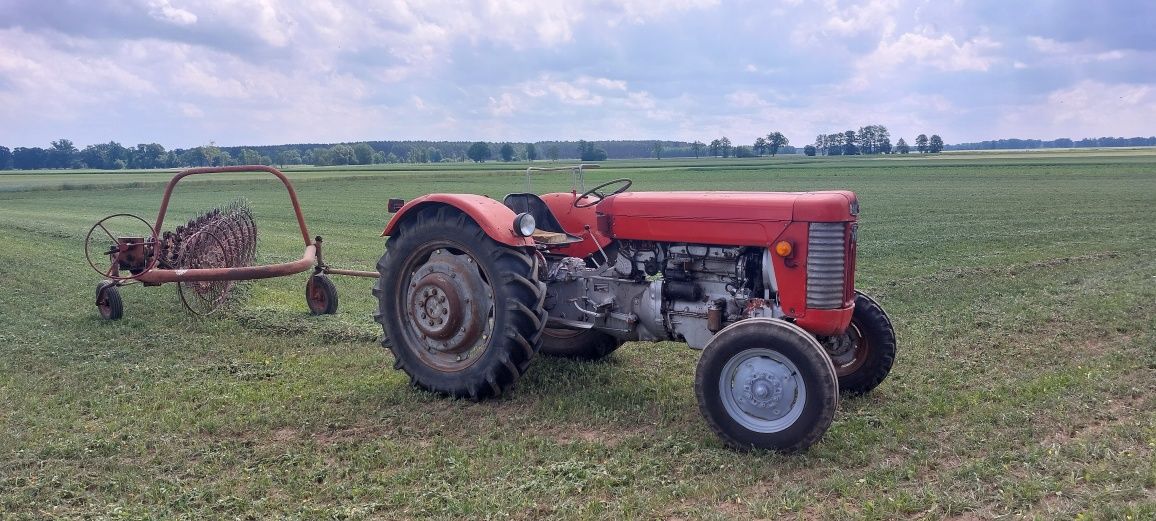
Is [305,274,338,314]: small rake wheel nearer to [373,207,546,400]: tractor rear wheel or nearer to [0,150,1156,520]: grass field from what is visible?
[0,150,1156,520]: grass field

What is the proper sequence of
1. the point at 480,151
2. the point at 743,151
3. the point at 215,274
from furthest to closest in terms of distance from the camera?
the point at 743,151, the point at 480,151, the point at 215,274

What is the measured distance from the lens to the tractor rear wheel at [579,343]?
21.0 ft

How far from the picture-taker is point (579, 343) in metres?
6.43

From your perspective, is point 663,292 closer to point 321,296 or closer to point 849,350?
point 849,350

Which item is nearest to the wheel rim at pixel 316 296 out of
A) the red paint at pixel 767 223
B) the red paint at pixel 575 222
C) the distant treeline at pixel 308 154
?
the red paint at pixel 575 222

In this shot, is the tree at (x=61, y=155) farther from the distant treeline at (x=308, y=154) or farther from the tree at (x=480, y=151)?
the tree at (x=480, y=151)

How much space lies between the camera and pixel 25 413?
→ 524 centimetres

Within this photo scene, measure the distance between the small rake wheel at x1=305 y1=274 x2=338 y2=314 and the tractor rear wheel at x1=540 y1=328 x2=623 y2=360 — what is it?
292cm

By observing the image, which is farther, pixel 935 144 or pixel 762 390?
pixel 935 144

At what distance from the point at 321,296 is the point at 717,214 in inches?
194

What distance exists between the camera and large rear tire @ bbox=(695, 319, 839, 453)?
4.32 metres

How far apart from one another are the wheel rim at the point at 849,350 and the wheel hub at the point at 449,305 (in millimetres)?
2461

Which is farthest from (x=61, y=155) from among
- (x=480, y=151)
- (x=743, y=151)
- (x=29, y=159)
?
(x=743, y=151)

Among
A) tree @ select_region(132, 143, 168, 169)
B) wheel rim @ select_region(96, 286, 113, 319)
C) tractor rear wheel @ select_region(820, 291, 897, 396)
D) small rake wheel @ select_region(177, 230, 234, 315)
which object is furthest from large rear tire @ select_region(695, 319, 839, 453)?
tree @ select_region(132, 143, 168, 169)
